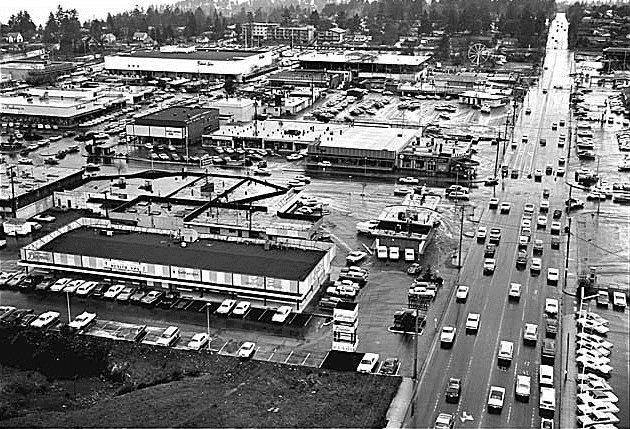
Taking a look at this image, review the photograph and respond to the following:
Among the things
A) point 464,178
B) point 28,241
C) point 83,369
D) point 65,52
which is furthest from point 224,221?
point 65,52

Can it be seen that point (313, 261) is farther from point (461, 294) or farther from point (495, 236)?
point (495, 236)

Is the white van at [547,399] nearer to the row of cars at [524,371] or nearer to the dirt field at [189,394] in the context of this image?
the row of cars at [524,371]

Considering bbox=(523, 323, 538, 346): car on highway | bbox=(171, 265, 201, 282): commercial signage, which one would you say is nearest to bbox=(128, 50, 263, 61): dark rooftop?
bbox=(171, 265, 201, 282): commercial signage

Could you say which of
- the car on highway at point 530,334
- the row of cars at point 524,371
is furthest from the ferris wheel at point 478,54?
the car on highway at point 530,334

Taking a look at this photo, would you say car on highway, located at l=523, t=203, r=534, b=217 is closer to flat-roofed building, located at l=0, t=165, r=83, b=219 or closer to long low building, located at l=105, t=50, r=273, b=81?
flat-roofed building, located at l=0, t=165, r=83, b=219

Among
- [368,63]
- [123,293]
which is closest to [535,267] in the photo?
[123,293]
